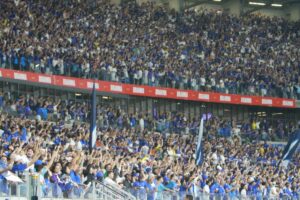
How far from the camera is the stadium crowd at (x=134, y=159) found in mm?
21141

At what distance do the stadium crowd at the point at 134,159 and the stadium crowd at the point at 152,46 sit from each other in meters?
2.29

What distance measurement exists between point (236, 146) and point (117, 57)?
7.68m

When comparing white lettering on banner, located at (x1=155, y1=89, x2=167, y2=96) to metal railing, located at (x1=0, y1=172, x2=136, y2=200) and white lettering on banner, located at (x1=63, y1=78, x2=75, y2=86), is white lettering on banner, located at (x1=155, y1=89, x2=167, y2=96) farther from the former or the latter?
metal railing, located at (x1=0, y1=172, x2=136, y2=200)

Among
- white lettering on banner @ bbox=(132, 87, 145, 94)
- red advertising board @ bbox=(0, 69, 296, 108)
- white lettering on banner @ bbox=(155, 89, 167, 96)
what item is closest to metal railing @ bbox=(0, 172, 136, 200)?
red advertising board @ bbox=(0, 69, 296, 108)

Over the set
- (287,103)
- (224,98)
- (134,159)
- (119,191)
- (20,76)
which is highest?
(20,76)

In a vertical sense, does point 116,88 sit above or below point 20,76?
below

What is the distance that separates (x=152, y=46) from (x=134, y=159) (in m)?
19.1

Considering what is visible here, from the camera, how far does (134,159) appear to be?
27109 millimetres

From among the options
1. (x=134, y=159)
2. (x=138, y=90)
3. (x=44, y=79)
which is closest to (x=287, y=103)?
(x=138, y=90)

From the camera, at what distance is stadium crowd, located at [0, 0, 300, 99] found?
3775cm

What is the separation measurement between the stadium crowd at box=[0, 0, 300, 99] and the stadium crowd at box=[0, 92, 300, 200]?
2.29 meters

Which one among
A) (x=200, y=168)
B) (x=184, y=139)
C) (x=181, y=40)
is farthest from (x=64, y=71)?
(x=181, y=40)

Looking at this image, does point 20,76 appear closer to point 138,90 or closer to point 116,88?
point 116,88

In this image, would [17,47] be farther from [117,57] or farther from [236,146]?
[236,146]
